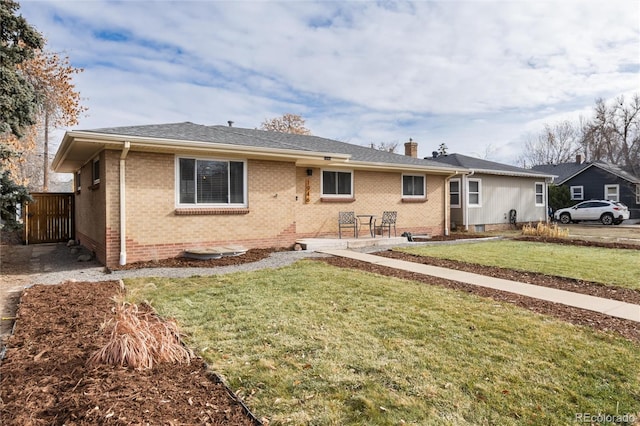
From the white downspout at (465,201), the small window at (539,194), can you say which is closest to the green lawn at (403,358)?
the white downspout at (465,201)

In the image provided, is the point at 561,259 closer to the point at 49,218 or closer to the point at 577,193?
the point at 49,218

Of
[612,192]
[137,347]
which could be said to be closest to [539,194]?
[612,192]

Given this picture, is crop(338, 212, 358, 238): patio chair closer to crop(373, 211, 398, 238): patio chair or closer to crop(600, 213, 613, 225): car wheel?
crop(373, 211, 398, 238): patio chair

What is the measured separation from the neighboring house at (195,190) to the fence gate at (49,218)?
1278 millimetres

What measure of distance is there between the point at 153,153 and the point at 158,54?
15.1 ft

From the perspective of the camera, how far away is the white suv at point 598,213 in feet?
78.1

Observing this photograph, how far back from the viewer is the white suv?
2381 cm

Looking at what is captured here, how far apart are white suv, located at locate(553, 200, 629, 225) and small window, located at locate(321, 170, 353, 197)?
2061 cm

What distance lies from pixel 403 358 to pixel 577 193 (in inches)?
1377

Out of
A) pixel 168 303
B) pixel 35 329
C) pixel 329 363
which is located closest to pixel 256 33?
pixel 168 303

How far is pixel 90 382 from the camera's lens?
2.79 m

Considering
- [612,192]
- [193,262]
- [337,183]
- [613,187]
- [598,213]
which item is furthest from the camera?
[612,192]

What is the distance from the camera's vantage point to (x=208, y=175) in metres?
9.78

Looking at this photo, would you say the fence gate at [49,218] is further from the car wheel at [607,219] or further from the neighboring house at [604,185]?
the neighboring house at [604,185]
